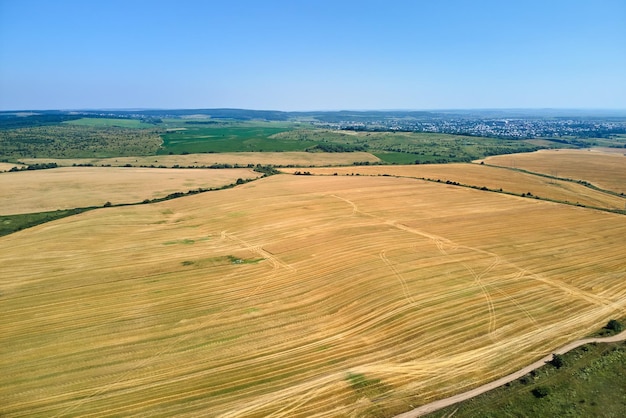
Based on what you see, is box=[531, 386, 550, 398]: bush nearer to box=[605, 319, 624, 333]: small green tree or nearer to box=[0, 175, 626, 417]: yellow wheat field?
box=[0, 175, 626, 417]: yellow wheat field

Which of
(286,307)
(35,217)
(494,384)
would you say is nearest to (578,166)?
(494,384)

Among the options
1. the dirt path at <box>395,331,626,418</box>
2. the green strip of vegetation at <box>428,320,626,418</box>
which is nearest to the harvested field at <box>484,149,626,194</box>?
the dirt path at <box>395,331,626,418</box>

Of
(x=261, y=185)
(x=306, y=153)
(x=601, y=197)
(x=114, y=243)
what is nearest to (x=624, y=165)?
(x=601, y=197)

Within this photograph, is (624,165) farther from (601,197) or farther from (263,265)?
(263,265)

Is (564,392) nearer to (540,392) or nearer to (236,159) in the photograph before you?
(540,392)

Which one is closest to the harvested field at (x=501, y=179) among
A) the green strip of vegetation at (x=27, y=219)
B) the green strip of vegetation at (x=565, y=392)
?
the green strip of vegetation at (x=565, y=392)

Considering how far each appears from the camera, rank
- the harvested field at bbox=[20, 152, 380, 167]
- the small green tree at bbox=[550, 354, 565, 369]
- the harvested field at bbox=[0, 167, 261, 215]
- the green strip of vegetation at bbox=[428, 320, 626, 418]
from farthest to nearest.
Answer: the harvested field at bbox=[20, 152, 380, 167] → the harvested field at bbox=[0, 167, 261, 215] → the small green tree at bbox=[550, 354, 565, 369] → the green strip of vegetation at bbox=[428, 320, 626, 418]
